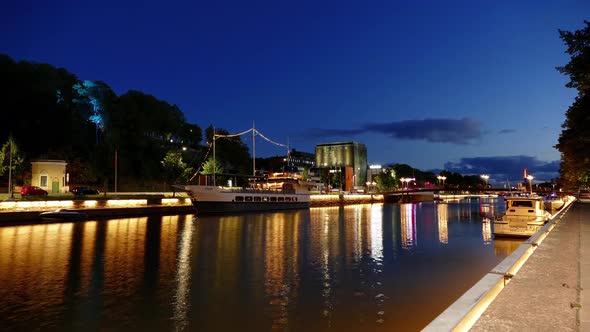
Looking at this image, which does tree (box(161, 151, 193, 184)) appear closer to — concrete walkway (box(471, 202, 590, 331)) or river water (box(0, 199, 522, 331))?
river water (box(0, 199, 522, 331))

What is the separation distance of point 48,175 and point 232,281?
193 feet

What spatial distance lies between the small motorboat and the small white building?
20.7 meters

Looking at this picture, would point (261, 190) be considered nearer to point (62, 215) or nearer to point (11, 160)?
point (62, 215)

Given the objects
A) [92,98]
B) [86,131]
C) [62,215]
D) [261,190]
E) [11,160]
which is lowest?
[62,215]

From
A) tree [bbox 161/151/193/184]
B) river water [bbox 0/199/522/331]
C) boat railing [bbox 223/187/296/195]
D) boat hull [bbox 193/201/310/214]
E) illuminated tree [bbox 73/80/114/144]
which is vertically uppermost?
illuminated tree [bbox 73/80/114/144]

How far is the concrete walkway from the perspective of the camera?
714 centimetres

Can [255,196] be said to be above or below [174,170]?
below

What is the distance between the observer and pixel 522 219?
3259 cm

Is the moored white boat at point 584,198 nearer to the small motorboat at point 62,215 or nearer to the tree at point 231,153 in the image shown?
the tree at point 231,153

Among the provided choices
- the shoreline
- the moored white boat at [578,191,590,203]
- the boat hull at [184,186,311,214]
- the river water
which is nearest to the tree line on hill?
the boat hull at [184,186,311,214]

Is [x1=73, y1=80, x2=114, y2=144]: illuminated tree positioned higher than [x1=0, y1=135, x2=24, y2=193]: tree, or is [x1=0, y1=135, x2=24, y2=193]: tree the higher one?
[x1=73, y1=80, x2=114, y2=144]: illuminated tree

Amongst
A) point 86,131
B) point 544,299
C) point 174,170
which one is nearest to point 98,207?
point 174,170

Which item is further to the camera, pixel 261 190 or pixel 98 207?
pixel 261 190

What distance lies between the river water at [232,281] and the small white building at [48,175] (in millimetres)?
35490
